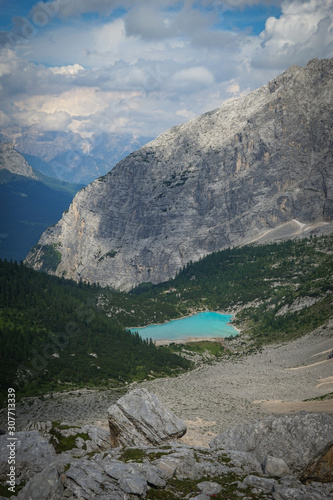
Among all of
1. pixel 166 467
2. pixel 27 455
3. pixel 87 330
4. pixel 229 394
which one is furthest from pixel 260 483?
pixel 87 330

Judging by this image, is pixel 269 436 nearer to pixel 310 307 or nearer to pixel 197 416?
pixel 197 416

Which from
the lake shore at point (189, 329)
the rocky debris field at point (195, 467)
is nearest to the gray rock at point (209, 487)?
the rocky debris field at point (195, 467)

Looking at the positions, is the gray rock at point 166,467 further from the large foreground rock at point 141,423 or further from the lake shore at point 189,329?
the lake shore at point 189,329

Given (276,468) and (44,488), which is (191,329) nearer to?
(276,468)

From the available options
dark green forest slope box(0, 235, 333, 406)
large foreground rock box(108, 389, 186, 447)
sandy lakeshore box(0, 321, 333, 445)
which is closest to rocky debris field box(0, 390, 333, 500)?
large foreground rock box(108, 389, 186, 447)

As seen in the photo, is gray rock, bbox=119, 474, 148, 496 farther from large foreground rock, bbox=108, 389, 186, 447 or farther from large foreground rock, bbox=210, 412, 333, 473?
large foreground rock, bbox=108, 389, 186, 447

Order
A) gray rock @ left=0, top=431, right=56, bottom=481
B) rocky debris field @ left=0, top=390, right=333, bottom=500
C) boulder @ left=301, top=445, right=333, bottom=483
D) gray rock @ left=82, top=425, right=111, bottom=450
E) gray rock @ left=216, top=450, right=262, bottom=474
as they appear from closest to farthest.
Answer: rocky debris field @ left=0, top=390, right=333, bottom=500
boulder @ left=301, top=445, right=333, bottom=483
gray rock @ left=216, top=450, right=262, bottom=474
gray rock @ left=0, top=431, right=56, bottom=481
gray rock @ left=82, top=425, right=111, bottom=450
